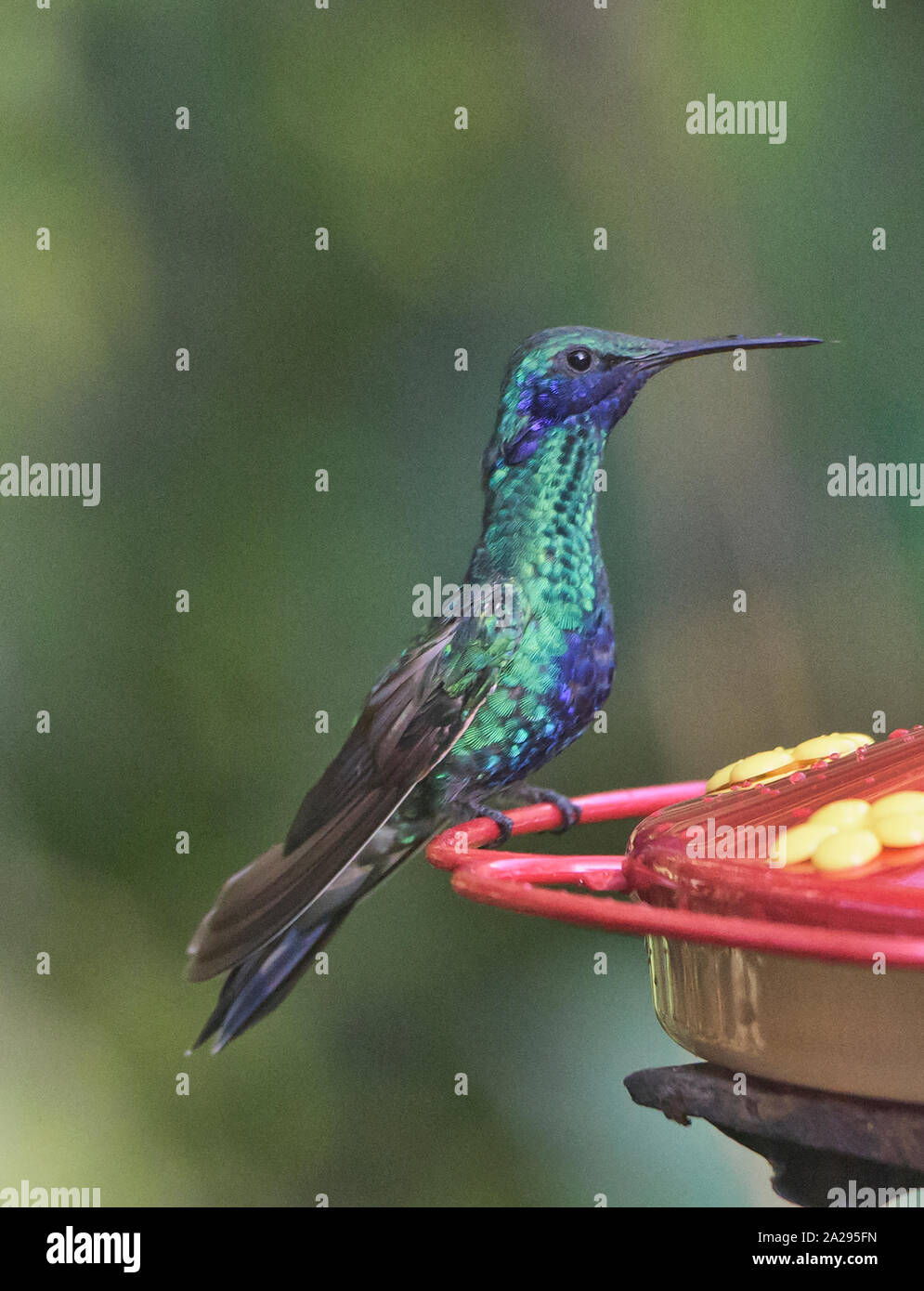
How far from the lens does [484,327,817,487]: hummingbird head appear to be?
207 centimetres

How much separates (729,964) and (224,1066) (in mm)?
Answer: 2142

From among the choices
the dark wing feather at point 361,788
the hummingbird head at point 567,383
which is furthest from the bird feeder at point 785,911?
the hummingbird head at point 567,383

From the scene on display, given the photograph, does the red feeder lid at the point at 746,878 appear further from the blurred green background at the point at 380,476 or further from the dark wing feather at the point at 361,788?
the blurred green background at the point at 380,476

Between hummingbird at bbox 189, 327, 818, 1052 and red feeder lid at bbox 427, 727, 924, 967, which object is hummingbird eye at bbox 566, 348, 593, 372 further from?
red feeder lid at bbox 427, 727, 924, 967

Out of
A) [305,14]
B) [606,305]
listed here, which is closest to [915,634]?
[606,305]

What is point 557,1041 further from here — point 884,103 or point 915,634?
point 884,103

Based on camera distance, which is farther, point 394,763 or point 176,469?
point 176,469

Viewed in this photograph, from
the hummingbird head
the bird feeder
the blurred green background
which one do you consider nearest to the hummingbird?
the hummingbird head

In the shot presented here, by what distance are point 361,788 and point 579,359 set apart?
30.3 inches

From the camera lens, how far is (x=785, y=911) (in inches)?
38.7

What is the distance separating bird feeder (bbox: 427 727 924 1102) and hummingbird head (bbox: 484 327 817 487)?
93cm

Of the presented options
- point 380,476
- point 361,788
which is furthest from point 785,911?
point 380,476

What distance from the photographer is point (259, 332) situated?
306 cm

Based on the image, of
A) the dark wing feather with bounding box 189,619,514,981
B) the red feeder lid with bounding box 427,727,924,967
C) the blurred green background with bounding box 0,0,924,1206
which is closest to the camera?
the red feeder lid with bounding box 427,727,924,967
